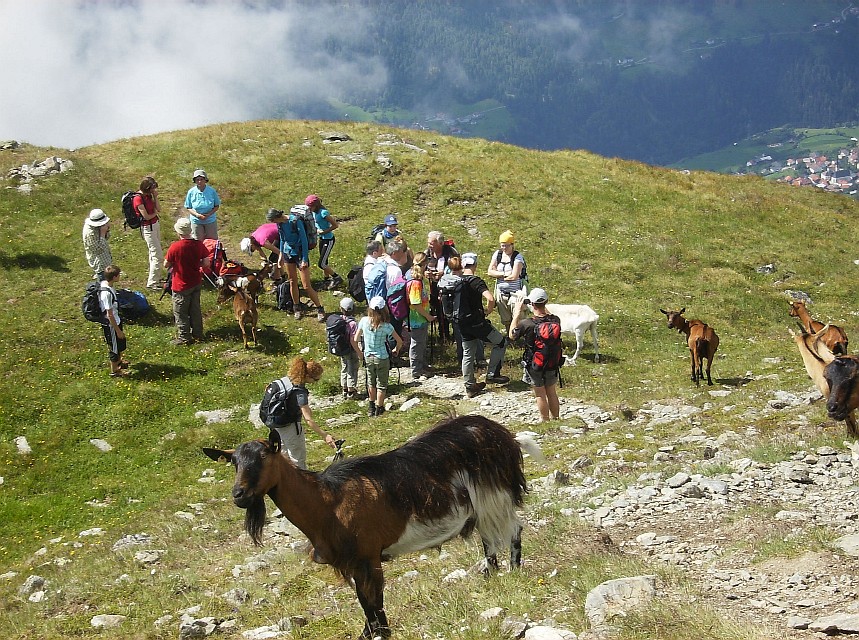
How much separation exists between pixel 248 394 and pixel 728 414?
416 inches

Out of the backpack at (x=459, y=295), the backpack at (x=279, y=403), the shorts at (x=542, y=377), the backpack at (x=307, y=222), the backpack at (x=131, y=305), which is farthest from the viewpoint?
the backpack at (x=307, y=222)

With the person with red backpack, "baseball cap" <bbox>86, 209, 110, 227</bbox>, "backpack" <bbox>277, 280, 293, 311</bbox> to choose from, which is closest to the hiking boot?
the person with red backpack

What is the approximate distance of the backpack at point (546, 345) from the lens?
14430 mm

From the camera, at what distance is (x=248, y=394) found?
18453 mm

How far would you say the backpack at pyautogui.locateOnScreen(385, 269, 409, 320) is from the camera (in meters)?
18.2

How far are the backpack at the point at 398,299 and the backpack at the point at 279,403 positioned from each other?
23.4ft

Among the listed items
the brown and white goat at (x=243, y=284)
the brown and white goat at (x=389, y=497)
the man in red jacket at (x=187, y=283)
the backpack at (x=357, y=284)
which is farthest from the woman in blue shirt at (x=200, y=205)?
the brown and white goat at (x=389, y=497)

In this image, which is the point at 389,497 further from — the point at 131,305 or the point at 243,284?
the point at 131,305

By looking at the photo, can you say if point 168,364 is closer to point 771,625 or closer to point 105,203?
point 105,203

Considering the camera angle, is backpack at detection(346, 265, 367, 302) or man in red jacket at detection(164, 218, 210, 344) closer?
man in red jacket at detection(164, 218, 210, 344)

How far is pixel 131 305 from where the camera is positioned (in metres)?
21.3

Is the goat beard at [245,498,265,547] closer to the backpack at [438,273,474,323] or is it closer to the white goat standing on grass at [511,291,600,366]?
the backpack at [438,273,474,323]

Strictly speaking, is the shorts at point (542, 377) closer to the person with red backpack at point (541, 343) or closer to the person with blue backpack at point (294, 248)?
the person with red backpack at point (541, 343)

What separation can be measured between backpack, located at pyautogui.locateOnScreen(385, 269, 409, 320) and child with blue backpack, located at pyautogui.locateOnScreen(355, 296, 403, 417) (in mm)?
1540
